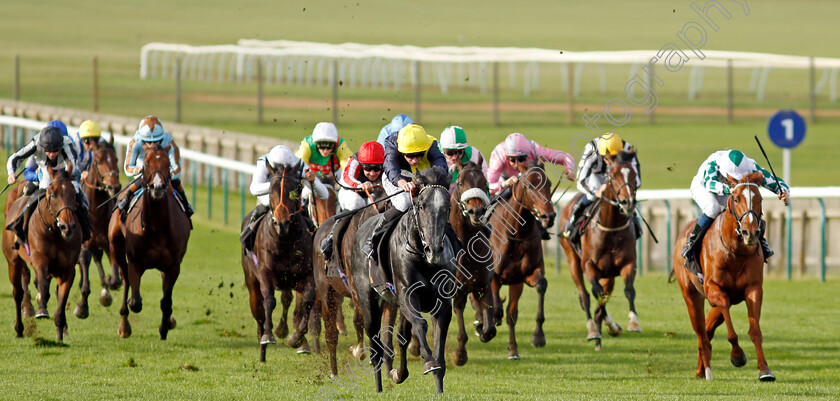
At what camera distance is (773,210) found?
1644cm

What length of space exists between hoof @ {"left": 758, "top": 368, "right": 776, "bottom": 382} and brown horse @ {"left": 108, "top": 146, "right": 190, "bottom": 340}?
16.0 ft

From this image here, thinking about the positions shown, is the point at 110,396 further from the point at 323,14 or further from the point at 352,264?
the point at 323,14

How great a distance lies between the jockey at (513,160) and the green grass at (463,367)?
1.35 metres

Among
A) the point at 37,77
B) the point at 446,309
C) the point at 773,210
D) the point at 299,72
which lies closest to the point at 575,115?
the point at 299,72

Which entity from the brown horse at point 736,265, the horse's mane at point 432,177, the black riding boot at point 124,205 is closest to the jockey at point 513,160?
the brown horse at point 736,265

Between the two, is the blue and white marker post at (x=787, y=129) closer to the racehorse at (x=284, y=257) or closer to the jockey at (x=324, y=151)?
the jockey at (x=324, y=151)

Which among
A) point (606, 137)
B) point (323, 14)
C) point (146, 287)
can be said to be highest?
point (323, 14)

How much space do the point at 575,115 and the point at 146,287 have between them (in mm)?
18750

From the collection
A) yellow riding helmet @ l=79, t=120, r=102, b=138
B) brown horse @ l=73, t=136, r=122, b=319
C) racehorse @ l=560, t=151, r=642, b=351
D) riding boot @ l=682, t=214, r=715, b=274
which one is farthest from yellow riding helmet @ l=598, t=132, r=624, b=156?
Answer: yellow riding helmet @ l=79, t=120, r=102, b=138

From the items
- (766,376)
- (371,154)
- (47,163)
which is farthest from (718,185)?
(47,163)

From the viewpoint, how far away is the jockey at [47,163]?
11.1m

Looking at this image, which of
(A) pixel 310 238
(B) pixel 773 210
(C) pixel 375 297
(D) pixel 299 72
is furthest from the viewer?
(D) pixel 299 72

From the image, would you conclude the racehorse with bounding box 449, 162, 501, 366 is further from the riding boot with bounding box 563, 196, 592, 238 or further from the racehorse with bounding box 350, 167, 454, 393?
the riding boot with bounding box 563, 196, 592, 238

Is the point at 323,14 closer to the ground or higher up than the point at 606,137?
higher up
